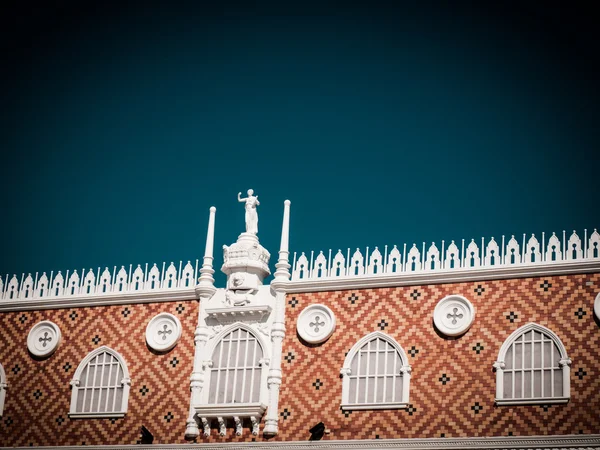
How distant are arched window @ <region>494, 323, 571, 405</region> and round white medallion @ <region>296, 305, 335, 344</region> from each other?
428 cm

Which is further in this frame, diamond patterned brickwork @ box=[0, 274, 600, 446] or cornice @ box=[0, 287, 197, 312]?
cornice @ box=[0, 287, 197, 312]

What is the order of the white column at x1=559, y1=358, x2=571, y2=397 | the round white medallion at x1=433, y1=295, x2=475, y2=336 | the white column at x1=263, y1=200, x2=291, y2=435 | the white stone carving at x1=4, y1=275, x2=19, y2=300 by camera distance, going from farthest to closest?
the white stone carving at x1=4, y1=275, x2=19, y2=300, the white column at x1=263, y1=200, x2=291, y2=435, the round white medallion at x1=433, y1=295, x2=475, y2=336, the white column at x1=559, y1=358, x2=571, y2=397

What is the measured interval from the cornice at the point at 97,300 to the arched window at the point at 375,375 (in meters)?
4.79

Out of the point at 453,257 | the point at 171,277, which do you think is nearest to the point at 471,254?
the point at 453,257

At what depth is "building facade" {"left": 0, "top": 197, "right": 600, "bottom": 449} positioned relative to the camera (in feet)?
83.8

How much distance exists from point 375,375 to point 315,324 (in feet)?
6.86

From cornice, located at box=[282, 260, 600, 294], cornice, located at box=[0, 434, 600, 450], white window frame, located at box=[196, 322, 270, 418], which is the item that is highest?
cornice, located at box=[282, 260, 600, 294]

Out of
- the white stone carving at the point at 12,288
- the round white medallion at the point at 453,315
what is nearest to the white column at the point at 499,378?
the round white medallion at the point at 453,315

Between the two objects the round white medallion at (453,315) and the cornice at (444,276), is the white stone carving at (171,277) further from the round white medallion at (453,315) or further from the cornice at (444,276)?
the round white medallion at (453,315)

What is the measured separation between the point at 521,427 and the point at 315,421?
4.86 m

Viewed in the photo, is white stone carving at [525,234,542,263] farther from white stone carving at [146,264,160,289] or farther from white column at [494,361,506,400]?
white stone carving at [146,264,160,289]

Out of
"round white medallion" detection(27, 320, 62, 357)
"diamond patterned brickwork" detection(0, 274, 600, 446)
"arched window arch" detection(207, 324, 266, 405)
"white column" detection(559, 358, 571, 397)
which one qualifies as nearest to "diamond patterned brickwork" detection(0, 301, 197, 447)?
"diamond patterned brickwork" detection(0, 274, 600, 446)

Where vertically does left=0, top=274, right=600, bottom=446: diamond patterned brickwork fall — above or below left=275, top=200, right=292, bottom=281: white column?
below

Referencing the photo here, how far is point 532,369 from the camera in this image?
83.6 ft
